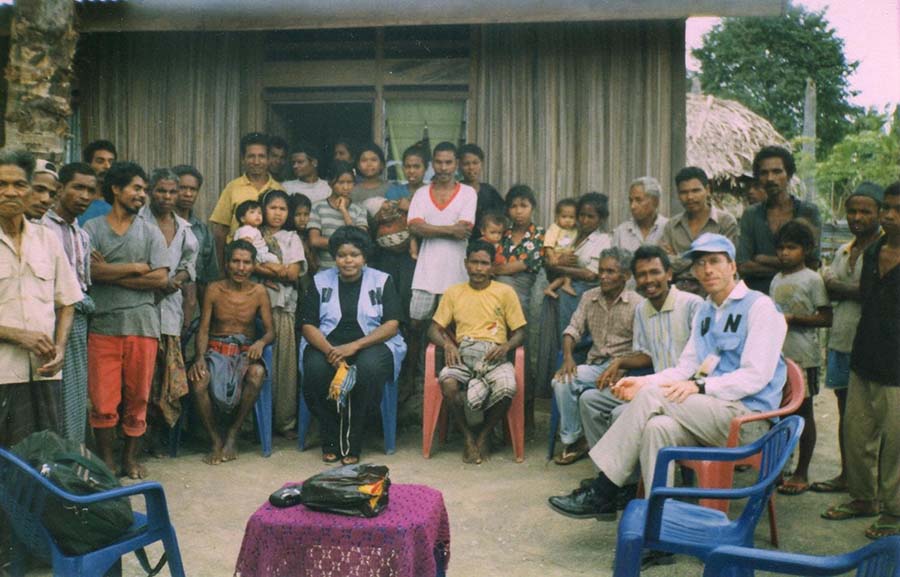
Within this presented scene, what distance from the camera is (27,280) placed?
3830mm

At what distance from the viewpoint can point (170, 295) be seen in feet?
18.6

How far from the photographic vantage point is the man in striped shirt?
503cm

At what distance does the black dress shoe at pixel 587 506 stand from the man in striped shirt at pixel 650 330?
56 cm

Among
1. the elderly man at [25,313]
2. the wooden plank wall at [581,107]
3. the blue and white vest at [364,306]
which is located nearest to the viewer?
the elderly man at [25,313]

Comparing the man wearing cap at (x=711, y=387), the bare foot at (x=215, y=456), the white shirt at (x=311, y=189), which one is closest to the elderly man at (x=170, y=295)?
the bare foot at (x=215, y=456)

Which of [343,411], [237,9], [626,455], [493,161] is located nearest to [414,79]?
[493,161]

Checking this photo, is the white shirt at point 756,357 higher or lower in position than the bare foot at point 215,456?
higher

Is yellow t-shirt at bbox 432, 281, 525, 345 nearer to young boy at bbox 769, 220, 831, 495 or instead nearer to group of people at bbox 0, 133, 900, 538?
group of people at bbox 0, 133, 900, 538

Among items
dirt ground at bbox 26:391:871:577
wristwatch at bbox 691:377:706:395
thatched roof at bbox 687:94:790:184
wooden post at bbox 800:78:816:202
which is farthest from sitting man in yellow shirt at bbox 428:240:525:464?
wooden post at bbox 800:78:816:202

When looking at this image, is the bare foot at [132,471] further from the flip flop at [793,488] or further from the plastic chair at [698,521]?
the flip flop at [793,488]

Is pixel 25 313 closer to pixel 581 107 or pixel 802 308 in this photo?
pixel 802 308

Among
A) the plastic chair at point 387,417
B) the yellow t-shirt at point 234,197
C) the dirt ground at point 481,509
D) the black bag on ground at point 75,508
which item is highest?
the yellow t-shirt at point 234,197

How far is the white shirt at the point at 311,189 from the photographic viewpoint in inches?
275

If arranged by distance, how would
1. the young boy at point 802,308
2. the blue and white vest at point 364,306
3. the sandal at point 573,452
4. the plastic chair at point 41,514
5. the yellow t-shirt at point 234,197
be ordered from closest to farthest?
the plastic chair at point 41,514 → the young boy at point 802,308 → the sandal at point 573,452 → the blue and white vest at point 364,306 → the yellow t-shirt at point 234,197
